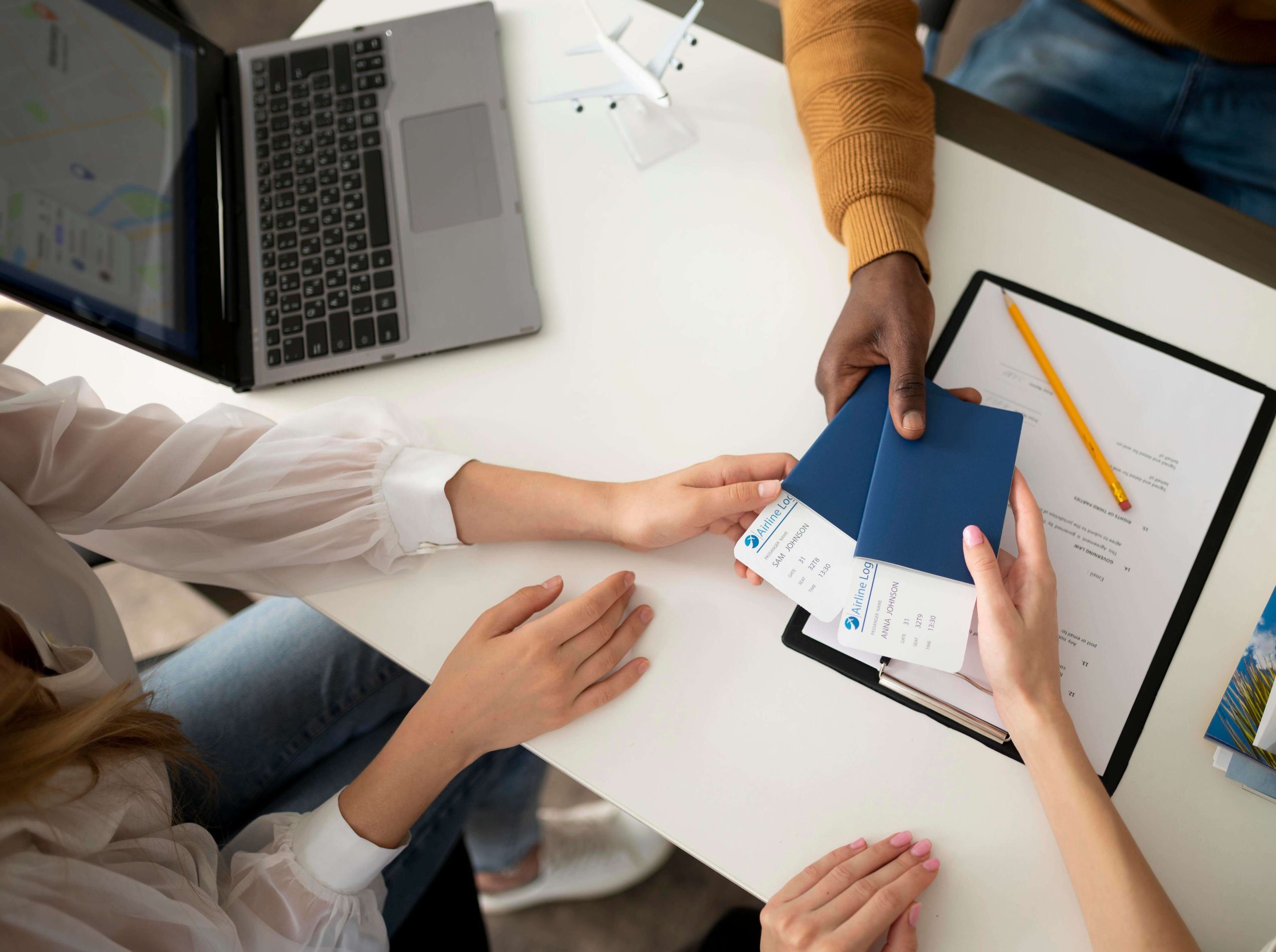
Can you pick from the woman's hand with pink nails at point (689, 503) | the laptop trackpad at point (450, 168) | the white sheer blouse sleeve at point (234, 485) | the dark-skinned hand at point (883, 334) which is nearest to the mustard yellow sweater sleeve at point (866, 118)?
the dark-skinned hand at point (883, 334)

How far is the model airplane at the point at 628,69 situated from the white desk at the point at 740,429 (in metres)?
0.04

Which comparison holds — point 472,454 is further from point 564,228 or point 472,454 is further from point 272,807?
point 272,807

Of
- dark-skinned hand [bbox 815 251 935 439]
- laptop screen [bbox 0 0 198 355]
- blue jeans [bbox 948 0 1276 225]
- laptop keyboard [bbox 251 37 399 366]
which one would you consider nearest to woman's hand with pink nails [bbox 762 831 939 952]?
dark-skinned hand [bbox 815 251 935 439]

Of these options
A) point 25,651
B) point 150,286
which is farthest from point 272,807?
point 150,286

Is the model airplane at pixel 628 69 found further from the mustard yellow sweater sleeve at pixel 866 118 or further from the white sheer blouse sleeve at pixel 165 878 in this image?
the white sheer blouse sleeve at pixel 165 878

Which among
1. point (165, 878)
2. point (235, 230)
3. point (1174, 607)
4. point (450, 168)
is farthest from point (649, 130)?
point (165, 878)

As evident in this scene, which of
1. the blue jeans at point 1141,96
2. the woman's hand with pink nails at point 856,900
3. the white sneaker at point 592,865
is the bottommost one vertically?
the white sneaker at point 592,865

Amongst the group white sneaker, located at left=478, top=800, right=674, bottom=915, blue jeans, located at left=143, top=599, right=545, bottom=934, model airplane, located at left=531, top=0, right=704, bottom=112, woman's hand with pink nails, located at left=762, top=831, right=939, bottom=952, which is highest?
model airplane, located at left=531, top=0, right=704, bottom=112

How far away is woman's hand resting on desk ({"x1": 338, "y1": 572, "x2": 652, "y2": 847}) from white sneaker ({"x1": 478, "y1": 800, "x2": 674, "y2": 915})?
59cm

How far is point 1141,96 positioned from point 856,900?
41.1 inches

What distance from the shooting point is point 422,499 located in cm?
69

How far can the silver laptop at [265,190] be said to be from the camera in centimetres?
69

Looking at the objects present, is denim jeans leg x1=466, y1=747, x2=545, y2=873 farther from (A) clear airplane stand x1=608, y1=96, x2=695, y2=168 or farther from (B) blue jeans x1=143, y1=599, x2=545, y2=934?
(A) clear airplane stand x1=608, y1=96, x2=695, y2=168

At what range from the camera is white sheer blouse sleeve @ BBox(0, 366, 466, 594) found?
26.0 inches
